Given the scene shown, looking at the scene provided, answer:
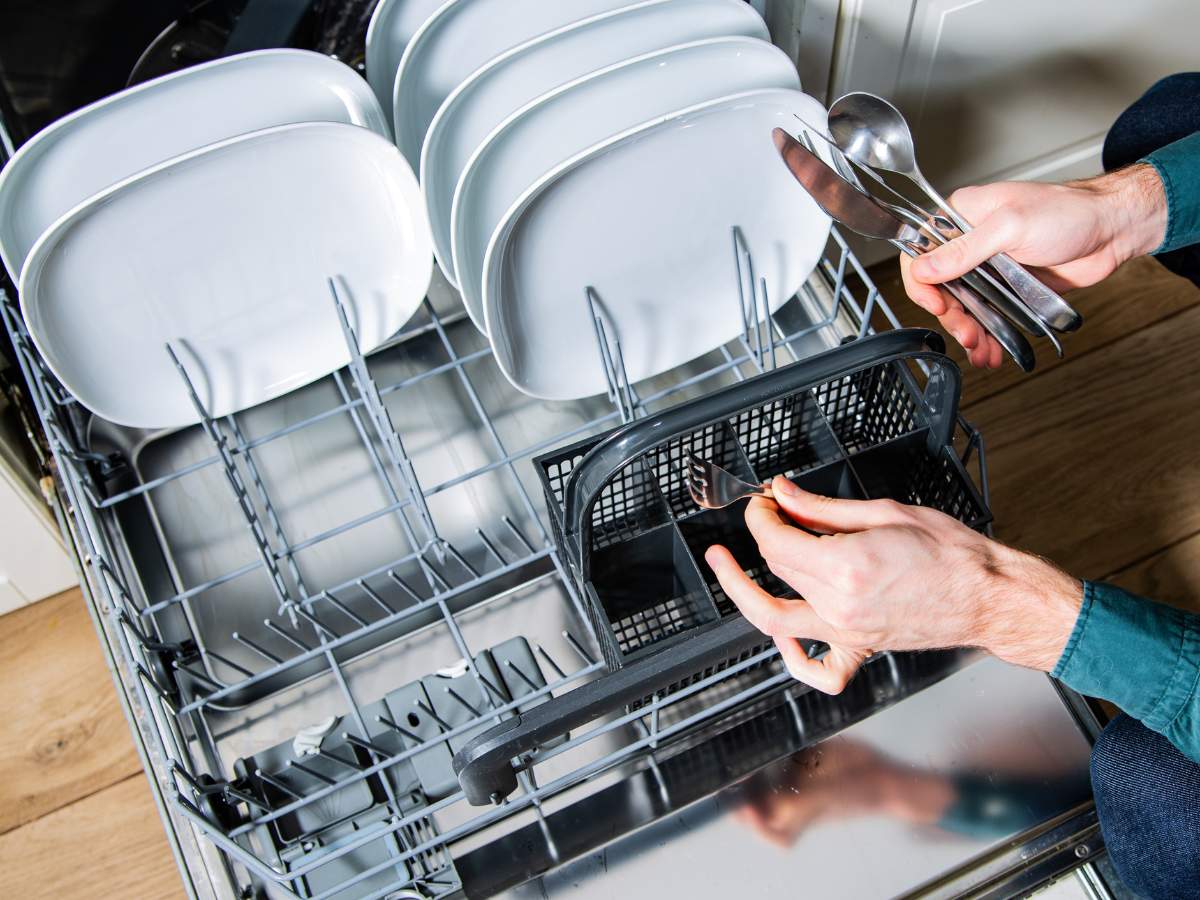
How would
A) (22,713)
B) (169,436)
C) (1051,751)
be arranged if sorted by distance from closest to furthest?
(1051,751) → (169,436) → (22,713)

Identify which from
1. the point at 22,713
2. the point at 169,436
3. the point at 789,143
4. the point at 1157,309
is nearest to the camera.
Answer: the point at 789,143

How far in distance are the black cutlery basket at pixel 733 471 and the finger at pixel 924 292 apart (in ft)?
0.21

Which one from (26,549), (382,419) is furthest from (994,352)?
(26,549)

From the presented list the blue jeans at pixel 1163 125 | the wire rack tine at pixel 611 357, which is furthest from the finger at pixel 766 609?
the blue jeans at pixel 1163 125

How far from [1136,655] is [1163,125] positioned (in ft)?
1.76

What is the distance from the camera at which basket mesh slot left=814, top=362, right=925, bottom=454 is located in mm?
732

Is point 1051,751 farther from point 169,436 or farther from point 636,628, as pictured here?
point 169,436

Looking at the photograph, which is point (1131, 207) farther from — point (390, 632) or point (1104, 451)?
point (390, 632)

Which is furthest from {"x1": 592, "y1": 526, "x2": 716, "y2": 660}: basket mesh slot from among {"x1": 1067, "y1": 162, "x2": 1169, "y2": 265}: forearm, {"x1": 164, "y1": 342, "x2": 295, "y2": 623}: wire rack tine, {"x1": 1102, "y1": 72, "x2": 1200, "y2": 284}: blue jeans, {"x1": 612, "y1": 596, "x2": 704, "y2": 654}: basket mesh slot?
{"x1": 1102, "y1": 72, "x2": 1200, "y2": 284}: blue jeans

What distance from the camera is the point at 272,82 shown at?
0.75 m

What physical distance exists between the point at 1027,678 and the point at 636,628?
1.02 ft

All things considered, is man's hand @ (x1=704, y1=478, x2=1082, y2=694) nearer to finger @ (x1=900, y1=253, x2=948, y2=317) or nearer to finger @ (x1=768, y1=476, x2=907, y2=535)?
finger @ (x1=768, y1=476, x2=907, y2=535)

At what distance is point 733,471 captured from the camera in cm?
76

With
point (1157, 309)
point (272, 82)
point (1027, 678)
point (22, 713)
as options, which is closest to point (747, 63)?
point (272, 82)
